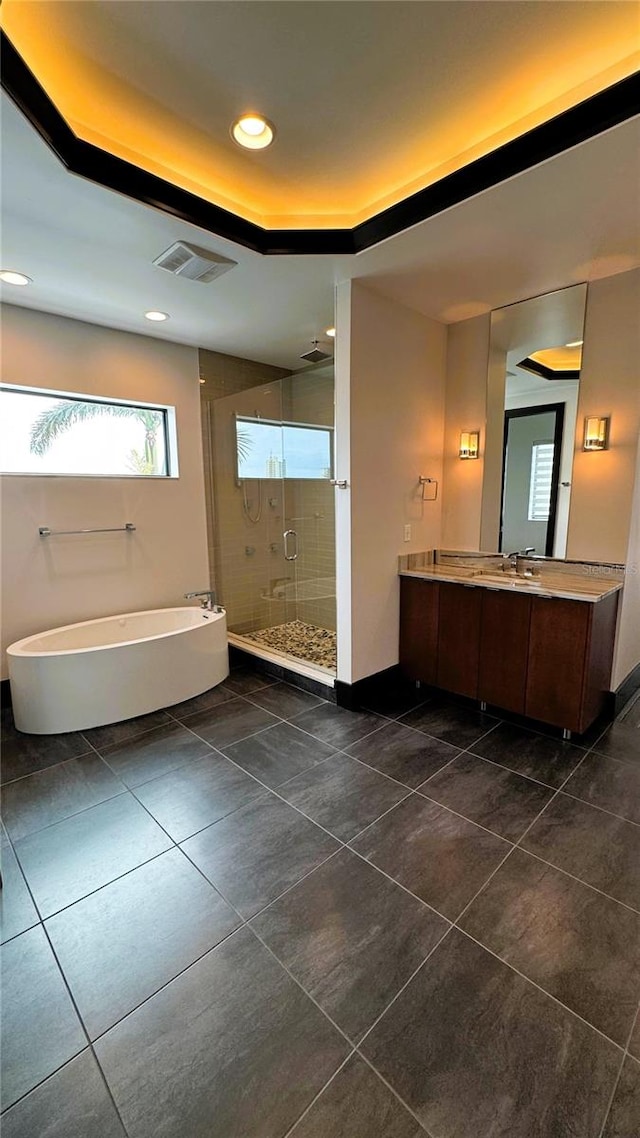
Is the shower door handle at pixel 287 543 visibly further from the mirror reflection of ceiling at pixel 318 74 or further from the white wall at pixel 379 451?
the mirror reflection of ceiling at pixel 318 74

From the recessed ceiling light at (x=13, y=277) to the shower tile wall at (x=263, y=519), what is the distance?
59.6 inches

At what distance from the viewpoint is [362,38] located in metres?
1.47

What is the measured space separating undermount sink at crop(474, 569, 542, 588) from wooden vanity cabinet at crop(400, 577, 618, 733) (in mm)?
72

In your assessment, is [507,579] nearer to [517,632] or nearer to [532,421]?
[517,632]

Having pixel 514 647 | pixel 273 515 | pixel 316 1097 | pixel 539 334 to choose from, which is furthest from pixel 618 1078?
pixel 273 515

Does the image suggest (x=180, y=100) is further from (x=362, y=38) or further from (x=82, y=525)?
(x=82, y=525)

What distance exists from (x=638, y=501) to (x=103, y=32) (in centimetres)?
319

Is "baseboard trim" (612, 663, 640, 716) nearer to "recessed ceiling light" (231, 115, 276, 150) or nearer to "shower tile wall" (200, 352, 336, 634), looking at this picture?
"shower tile wall" (200, 352, 336, 634)

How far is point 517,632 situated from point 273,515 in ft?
8.45

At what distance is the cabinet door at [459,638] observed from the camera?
2.96m

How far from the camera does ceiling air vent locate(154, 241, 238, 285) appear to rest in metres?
2.31

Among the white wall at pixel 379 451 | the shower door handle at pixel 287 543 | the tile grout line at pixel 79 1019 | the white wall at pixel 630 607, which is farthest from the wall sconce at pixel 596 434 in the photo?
the tile grout line at pixel 79 1019

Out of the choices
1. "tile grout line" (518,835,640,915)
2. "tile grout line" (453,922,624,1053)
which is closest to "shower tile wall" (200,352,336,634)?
"tile grout line" (518,835,640,915)

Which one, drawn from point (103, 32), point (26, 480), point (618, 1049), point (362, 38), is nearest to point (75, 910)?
point (618, 1049)
